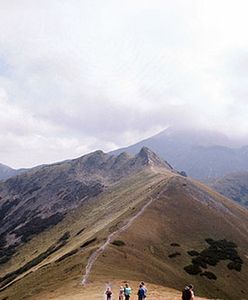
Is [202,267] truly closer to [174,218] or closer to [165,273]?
[165,273]

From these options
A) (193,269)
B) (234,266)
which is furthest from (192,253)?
(193,269)

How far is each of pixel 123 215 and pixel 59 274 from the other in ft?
154

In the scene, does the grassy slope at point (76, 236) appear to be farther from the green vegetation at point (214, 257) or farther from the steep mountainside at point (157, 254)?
the green vegetation at point (214, 257)

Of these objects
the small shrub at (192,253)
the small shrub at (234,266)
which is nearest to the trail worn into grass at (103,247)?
the small shrub at (192,253)

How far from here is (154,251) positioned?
3474 inches

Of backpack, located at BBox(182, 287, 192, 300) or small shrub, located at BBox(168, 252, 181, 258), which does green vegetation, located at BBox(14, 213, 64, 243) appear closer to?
small shrub, located at BBox(168, 252, 181, 258)

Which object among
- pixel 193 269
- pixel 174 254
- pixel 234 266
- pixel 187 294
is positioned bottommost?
pixel 234 266

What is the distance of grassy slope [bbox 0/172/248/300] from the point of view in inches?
2502

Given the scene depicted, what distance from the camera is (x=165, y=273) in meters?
74.4

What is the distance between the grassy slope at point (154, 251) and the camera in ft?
209

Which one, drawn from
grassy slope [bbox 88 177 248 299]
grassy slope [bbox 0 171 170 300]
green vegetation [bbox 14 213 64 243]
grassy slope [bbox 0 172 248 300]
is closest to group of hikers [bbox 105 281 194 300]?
grassy slope [bbox 0 172 248 300]

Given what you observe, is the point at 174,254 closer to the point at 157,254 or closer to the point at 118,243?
the point at 157,254

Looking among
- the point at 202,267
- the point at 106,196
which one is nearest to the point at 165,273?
the point at 202,267

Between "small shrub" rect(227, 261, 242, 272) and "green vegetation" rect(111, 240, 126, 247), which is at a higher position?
"green vegetation" rect(111, 240, 126, 247)
